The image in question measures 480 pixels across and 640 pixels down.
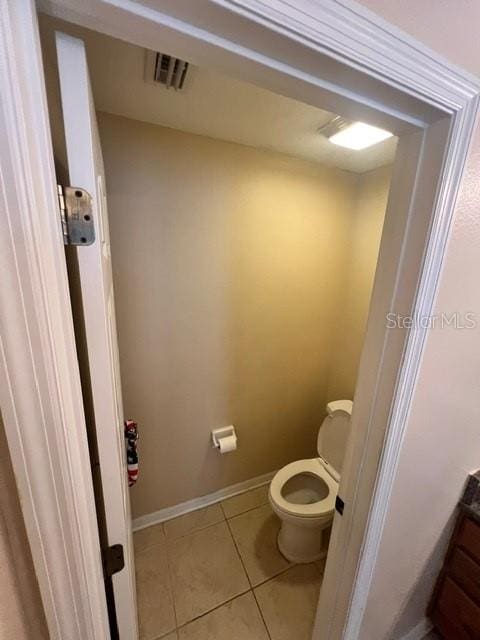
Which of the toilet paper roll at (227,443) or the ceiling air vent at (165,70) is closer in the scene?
the ceiling air vent at (165,70)

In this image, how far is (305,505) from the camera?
57.6 inches

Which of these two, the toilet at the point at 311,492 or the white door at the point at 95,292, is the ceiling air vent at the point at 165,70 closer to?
the white door at the point at 95,292

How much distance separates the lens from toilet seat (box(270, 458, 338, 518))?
1.39 metres

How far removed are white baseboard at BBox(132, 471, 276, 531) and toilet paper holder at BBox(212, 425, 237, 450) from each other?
1.45 feet

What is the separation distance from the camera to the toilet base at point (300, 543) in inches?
58.9

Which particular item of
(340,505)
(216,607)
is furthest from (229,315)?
(216,607)

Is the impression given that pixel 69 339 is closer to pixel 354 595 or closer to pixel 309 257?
pixel 354 595

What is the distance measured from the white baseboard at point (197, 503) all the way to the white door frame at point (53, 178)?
4.47 ft

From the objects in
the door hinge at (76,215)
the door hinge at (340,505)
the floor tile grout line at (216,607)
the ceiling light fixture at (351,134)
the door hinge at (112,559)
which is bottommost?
the floor tile grout line at (216,607)

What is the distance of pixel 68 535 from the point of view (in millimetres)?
427

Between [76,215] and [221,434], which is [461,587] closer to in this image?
[221,434]

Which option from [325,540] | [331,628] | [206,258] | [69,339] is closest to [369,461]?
[331,628]

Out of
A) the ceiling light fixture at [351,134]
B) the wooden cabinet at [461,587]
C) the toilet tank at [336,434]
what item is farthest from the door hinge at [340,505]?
the ceiling light fixture at [351,134]

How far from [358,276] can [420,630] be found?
5.86ft
